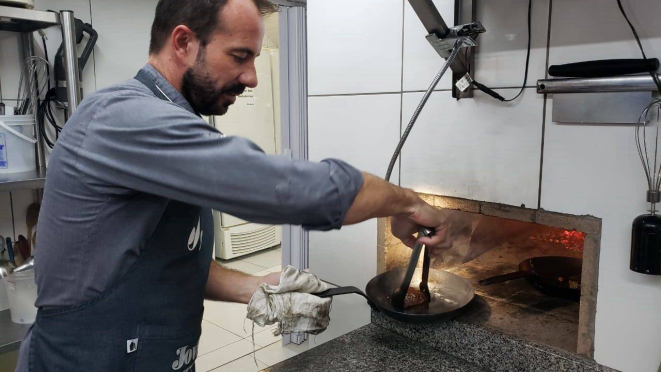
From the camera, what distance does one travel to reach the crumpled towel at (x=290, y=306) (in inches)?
42.3

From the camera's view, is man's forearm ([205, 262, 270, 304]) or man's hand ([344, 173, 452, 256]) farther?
man's forearm ([205, 262, 270, 304])

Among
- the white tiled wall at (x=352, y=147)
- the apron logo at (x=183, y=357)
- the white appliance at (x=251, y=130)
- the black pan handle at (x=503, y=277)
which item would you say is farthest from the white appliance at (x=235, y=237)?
the apron logo at (x=183, y=357)

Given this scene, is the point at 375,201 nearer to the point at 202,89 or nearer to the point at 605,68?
the point at 202,89

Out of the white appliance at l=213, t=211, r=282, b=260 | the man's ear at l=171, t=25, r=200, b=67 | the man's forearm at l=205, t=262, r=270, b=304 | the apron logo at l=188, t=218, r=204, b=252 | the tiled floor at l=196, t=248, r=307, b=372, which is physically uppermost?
the man's ear at l=171, t=25, r=200, b=67

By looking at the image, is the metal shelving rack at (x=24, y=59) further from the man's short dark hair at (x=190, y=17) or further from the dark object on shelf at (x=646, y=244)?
the dark object on shelf at (x=646, y=244)

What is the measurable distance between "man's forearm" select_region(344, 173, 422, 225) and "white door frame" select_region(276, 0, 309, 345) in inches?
55.5

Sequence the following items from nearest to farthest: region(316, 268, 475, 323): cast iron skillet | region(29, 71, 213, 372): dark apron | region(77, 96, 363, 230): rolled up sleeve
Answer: region(77, 96, 363, 230): rolled up sleeve
region(29, 71, 213, 372): dark apron
region(316, 268, 475, 323): cast iron skillet

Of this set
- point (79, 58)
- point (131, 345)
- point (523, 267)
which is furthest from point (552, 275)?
point (79, 58)

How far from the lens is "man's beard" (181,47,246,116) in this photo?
0.89 meters

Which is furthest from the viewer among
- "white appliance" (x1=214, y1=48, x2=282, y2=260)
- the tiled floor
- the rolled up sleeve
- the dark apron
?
"white appliance" (x1=214, y1=48, x2=282, y2=260)

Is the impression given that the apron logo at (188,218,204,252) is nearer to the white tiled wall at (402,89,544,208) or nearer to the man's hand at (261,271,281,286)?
the man's hand at (261,271,281,286)

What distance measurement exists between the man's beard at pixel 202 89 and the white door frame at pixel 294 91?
4.33 ft

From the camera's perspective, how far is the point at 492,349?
1093 mm

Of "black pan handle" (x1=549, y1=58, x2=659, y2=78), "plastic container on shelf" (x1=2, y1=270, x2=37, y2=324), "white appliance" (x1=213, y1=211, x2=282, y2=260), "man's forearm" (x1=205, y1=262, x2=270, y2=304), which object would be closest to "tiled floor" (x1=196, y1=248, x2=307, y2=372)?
"white appliance" (x1=213, y1=211, x2=282, y2=260)
